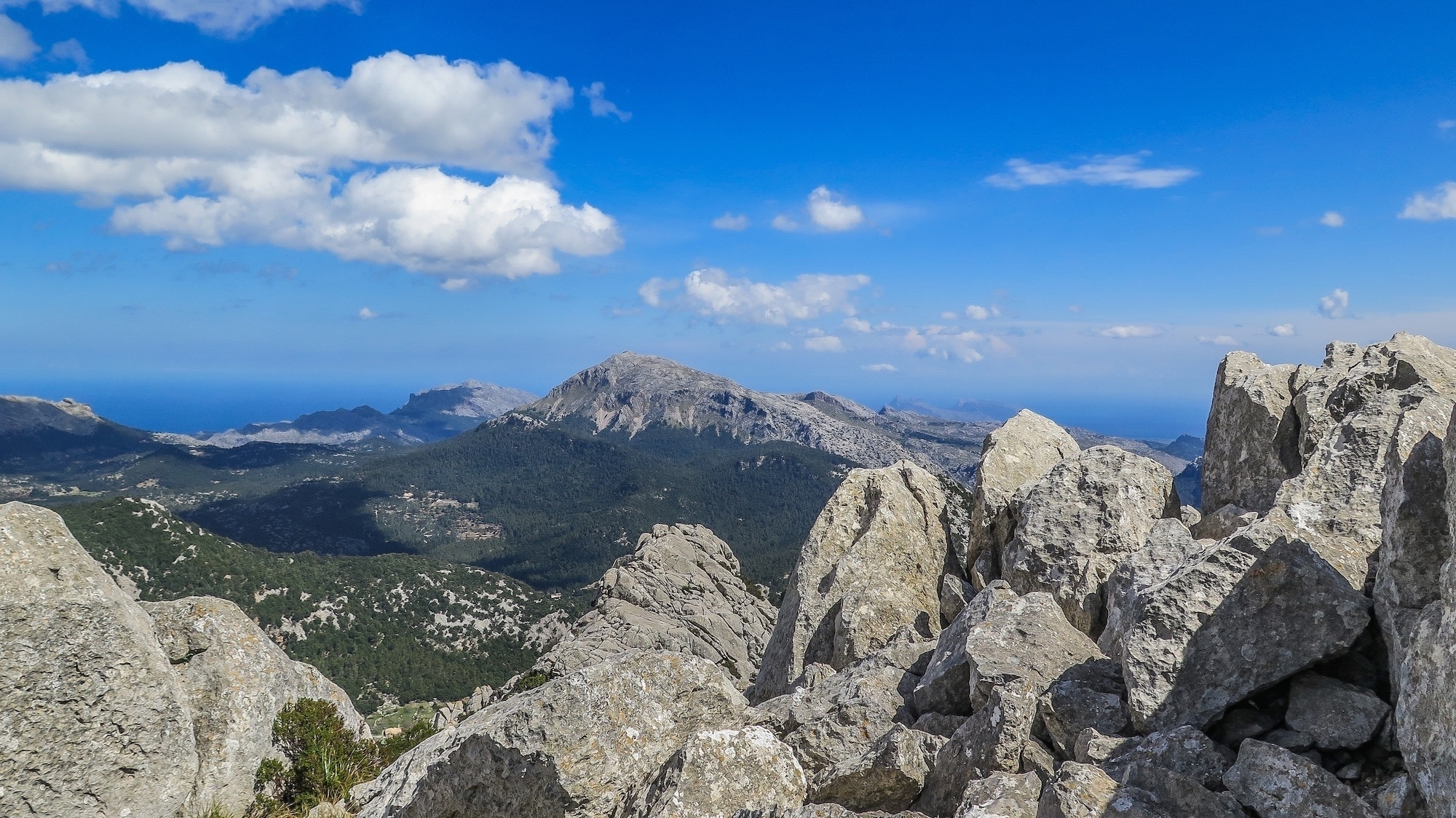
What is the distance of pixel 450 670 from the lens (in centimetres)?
10906

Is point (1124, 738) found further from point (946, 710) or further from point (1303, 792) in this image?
point (946, 710)

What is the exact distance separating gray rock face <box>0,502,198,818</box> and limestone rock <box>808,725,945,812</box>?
11.8 m

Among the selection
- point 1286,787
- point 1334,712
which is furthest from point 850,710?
point 1334,712

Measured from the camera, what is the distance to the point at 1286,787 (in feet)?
23.5

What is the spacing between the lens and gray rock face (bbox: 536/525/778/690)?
64.6m

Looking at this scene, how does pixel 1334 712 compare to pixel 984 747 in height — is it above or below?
above

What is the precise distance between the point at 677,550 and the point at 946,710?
84093mm

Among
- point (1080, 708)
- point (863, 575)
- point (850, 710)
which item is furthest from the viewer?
point (863, 575)

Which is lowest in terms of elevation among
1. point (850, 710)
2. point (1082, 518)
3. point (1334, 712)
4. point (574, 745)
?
point (850, 710)

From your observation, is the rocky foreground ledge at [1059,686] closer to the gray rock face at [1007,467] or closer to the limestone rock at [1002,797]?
the limestone rock at [1002,797]

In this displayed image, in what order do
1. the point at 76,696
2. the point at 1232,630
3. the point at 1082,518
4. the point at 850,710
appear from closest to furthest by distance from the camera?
the point at 1232,630, the point at 76,696, the point at 850,710, the point at 1082,518

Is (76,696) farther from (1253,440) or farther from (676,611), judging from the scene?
(676,611)

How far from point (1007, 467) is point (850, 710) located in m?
14.5

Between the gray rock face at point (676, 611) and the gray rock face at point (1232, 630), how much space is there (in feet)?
157
